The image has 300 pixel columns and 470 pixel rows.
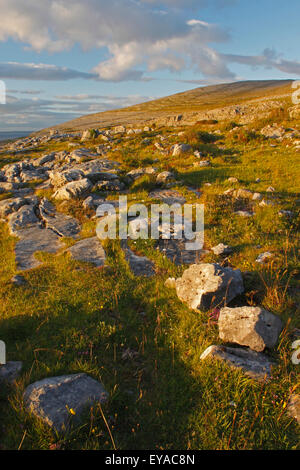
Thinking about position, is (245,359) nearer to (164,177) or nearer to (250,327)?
(250,327)

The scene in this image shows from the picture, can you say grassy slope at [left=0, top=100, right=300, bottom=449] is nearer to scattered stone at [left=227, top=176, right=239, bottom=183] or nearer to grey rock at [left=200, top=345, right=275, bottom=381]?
grey rock at [left=200, top=345, right=275, bottom=381]

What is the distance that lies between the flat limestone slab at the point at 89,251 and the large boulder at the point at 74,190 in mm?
5370

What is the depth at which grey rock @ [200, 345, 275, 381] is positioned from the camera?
3932 millimetres

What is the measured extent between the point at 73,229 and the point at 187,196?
5.77 metres

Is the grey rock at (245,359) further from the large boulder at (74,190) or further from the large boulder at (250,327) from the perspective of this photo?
the large boulder at (74,190)

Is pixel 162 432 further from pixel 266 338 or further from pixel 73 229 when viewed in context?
pixel 73 229

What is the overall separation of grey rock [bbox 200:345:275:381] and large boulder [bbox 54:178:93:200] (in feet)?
37.8

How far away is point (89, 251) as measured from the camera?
328 inches

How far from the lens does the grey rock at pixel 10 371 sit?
3.91 metres

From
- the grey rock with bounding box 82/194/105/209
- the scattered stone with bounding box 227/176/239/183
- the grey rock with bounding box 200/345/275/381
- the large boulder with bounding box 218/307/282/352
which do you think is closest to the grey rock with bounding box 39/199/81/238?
the grey rock with bounding box 82/194/105/209

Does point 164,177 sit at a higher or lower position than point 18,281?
higher

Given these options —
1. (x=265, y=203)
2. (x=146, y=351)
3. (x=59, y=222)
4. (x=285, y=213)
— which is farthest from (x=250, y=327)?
(x=59, y=222)

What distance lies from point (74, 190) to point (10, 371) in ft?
36.2

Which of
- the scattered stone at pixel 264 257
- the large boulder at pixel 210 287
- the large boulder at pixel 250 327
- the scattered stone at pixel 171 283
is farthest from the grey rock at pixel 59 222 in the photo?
the large boulder at pixel 250 327
